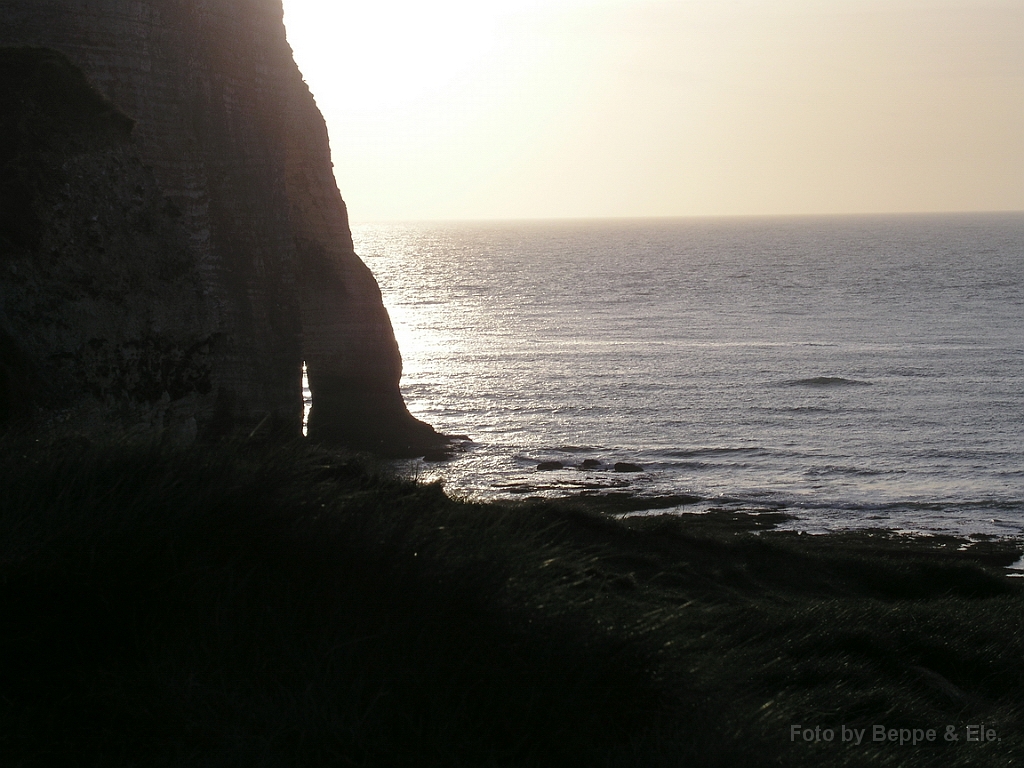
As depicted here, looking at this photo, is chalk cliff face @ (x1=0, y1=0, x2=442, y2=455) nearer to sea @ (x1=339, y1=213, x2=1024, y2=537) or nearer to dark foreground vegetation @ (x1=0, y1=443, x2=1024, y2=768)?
dark foreground vegetation @ (x1=0, y1=443, x2=1024, y2=768)

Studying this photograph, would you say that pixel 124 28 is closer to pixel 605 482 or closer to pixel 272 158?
pixel 272 158

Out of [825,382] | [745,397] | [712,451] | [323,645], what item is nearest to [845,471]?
[712,451]

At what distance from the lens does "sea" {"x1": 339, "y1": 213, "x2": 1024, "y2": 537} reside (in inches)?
861

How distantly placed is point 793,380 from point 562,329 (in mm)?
18911

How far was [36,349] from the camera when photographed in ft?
30.5

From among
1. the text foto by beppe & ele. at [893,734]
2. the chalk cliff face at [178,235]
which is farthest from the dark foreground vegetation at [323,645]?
the chalk cliff face at [178,235]

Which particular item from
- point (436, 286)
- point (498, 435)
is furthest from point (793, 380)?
point (436, 286)

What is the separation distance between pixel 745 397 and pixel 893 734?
2692cm

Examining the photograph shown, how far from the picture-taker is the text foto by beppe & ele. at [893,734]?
506 cm

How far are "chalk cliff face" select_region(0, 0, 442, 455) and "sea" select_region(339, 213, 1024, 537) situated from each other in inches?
145

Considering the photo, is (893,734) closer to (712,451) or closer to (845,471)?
(845,471)

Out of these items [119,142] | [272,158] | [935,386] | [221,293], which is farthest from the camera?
[935,386]

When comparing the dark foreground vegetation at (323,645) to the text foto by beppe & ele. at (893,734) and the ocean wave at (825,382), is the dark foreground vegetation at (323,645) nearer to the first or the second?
the text foto by beppe & ele. at (893,734)

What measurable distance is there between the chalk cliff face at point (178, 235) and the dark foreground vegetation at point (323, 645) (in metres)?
1.47
